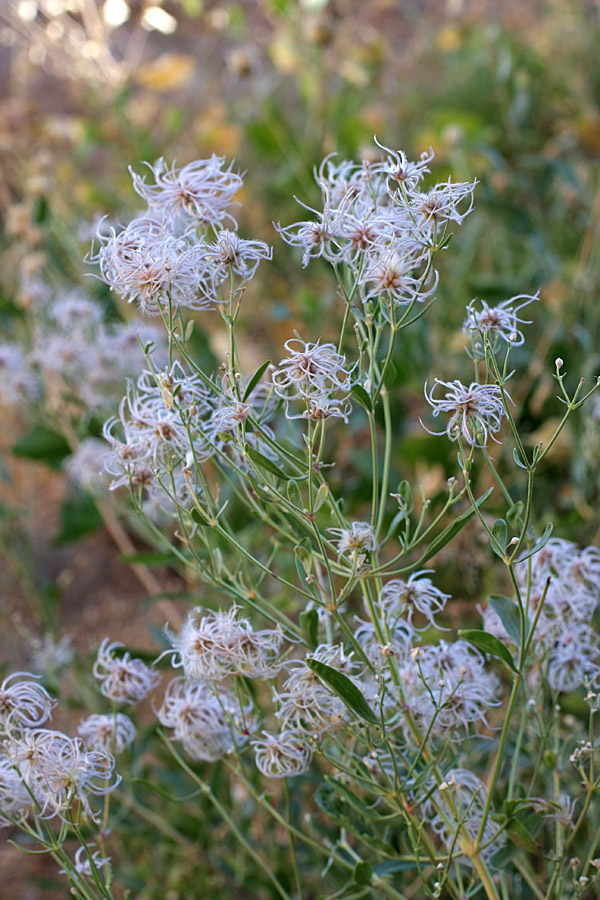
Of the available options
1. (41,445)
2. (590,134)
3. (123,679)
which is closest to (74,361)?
(41,445)

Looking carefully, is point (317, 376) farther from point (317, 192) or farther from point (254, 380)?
point (317, 192)

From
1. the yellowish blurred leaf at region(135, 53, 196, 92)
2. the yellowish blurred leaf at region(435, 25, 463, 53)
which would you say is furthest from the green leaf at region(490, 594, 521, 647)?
the yellowish blurred leaf at region(435, 25, 463, 53)

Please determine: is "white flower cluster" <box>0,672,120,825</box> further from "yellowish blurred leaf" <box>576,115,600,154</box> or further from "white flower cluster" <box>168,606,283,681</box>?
"yellowish blurred leaf" <box>576,115,600,154</box>

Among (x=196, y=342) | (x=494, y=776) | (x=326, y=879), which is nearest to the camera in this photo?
(x=494, y=776)

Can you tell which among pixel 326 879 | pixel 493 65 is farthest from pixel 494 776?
pixel 493 65

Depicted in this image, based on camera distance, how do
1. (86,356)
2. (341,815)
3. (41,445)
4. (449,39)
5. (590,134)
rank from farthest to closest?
1. (449,39)
2. (590,134)
3. (41,445)
4. (86,356)
5. (341,815)

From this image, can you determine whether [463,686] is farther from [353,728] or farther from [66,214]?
[66,214]
